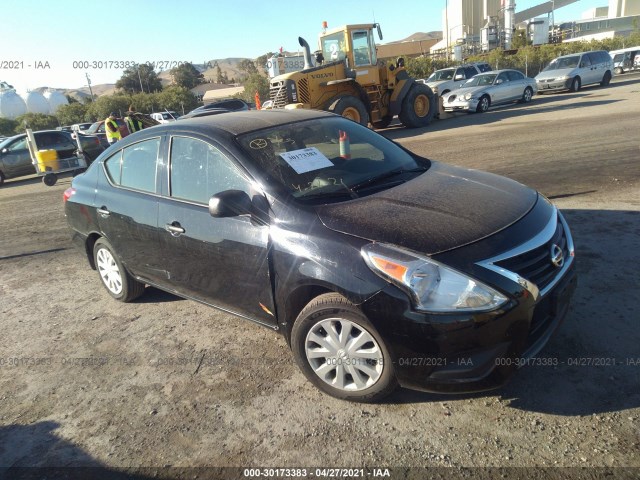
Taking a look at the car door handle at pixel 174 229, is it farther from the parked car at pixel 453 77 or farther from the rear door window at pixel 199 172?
the parked car at pixel 453 77

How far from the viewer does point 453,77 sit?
904 inches

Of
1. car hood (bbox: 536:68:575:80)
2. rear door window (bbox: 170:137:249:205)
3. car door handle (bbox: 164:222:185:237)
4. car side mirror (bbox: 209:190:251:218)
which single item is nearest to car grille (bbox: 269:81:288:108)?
rear door window (bbox: 170:137:249:205)

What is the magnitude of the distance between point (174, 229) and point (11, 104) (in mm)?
78345

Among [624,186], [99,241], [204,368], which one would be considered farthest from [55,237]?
[624,186]

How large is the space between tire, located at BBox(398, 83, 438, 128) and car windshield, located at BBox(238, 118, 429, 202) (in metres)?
12.3

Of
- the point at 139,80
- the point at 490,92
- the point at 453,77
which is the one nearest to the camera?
the point at 490,92

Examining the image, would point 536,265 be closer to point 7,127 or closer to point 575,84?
point 575,84

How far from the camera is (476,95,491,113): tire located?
1852 centimetres

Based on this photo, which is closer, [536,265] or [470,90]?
[536,265]

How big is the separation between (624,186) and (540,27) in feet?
179

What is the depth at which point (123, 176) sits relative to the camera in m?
4.11

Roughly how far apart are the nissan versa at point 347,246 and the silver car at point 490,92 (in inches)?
632

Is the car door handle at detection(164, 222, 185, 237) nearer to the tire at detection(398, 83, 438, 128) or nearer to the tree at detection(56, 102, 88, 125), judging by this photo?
the tire at detection(398, 83, 438, 128)

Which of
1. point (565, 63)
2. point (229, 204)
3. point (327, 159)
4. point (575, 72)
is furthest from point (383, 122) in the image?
point (229, 204)
